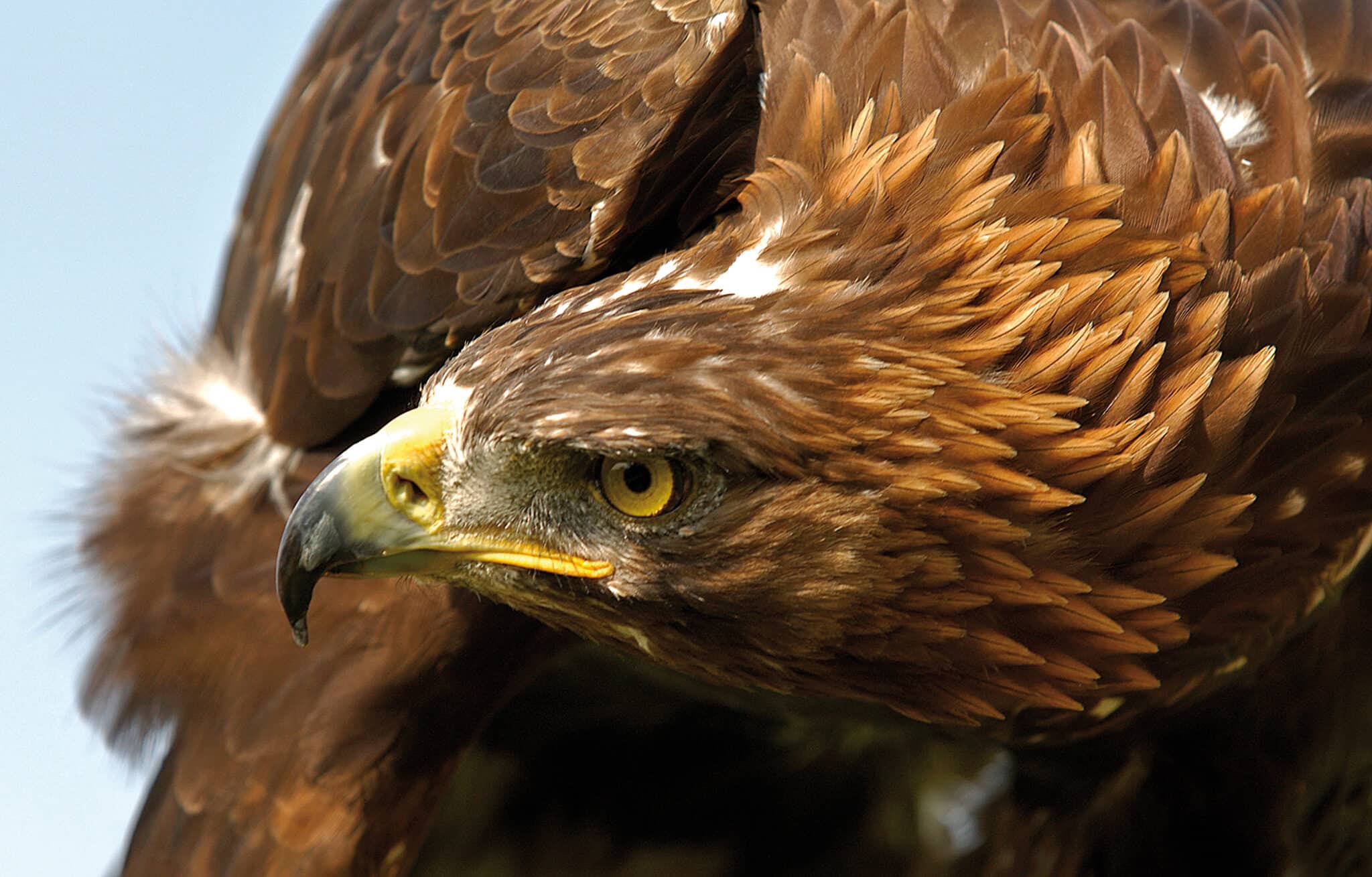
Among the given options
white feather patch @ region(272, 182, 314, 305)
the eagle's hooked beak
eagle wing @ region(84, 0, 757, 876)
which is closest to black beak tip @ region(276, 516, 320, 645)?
the eagle's hooked beak

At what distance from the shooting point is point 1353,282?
3.01 m

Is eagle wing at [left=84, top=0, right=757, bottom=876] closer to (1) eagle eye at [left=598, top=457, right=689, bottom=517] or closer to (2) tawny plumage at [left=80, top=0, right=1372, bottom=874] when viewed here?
(2) tawny plumage at [left=80, top=0, right=1372, bottom=874]

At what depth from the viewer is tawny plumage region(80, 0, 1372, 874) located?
263 centimetres

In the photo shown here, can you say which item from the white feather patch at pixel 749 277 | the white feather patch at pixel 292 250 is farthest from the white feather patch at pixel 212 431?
the white feather patch at pixel 749 277

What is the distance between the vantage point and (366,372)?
11.8 ft

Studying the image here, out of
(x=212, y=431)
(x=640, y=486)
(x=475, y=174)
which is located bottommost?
(x=212, y=431)

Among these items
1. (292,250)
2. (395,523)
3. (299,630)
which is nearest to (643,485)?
(395,523)

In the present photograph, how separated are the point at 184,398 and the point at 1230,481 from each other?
8.55 feet

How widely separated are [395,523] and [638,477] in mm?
413

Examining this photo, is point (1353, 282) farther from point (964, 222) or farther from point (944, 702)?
point (944, 702)

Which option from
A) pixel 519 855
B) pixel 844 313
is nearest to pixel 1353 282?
pixel 844 313

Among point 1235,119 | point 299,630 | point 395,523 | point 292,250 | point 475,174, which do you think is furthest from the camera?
point 292,250

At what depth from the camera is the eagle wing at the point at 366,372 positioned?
10.3 ft

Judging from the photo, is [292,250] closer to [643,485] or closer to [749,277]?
[749,277]
